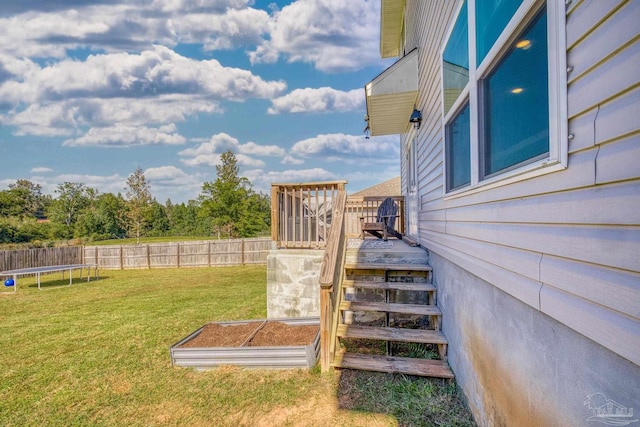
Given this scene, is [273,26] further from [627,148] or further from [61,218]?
[61,218]

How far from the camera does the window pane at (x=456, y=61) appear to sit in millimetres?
2480

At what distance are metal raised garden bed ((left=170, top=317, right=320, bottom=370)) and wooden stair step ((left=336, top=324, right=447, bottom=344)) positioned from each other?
45cm

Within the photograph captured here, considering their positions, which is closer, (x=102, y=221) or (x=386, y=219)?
(x=386, y=219)

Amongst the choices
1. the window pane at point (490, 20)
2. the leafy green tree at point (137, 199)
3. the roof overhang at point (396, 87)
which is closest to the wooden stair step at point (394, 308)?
the window pane at point (490, 20)

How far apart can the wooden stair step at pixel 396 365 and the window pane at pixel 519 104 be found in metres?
2.02

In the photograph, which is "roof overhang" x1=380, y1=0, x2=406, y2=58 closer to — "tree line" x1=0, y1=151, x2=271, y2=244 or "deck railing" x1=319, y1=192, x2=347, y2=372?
"deck railing" x1=319, y1=192, x2=347, y2=372

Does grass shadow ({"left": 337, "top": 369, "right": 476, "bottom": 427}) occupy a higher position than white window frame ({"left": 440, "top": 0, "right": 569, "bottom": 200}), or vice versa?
white window frame ({"left": 440, "top": 0, "right": 569, "bottom": 200})

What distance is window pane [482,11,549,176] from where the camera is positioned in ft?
4.52

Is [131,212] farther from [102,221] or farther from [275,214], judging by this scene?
[275,214]

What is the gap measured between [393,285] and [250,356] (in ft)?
6.34

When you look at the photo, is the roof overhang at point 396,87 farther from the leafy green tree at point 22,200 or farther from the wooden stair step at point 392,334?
the leafy green tree at point 22,200

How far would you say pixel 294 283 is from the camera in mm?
5004

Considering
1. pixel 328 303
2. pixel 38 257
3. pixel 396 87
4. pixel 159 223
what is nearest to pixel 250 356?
pixel 328 303

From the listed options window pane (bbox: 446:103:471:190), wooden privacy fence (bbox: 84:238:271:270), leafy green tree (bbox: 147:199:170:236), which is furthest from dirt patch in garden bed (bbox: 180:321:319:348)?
leafy green tree (bbox: 147:199:170:236)
